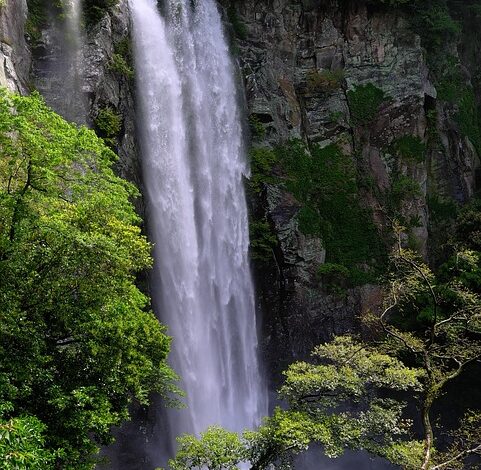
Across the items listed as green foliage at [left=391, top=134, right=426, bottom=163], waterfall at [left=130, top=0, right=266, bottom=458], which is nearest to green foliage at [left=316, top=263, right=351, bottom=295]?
waterfall at [left=130, top=0, right=266, bottom=458]

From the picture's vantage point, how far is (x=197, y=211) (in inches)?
736

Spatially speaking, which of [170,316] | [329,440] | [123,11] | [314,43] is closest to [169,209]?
[170,316]

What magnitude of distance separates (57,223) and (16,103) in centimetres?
200

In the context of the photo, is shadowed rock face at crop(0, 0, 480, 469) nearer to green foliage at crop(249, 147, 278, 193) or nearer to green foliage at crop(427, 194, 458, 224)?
green foliage at crop(249, 147, 278, 193)

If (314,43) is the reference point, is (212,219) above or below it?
below

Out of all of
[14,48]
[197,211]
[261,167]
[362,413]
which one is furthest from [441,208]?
[14,48]

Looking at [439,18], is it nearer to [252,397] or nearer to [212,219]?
[212,219]

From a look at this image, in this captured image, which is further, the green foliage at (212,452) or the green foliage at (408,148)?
the green foliage at (408,148)

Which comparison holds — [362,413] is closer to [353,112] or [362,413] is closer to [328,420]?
[328,420]

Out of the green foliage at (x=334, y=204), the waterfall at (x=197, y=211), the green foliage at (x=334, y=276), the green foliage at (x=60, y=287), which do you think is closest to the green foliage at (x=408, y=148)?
the green foliage at (x=334, y=204)

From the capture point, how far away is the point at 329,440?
9500 millimetres

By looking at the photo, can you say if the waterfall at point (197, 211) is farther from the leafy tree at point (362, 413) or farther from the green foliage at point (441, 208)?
the green foliage at point (441, 208)

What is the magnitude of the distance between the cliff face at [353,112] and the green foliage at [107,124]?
334 inches

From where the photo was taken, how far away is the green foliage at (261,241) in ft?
69.0
